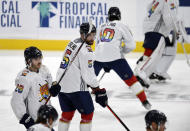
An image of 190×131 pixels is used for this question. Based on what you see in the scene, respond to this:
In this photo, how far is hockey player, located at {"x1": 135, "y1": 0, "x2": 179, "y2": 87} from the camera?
6809mm

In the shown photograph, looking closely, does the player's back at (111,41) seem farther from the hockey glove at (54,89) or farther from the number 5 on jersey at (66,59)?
the hockey glove at (54,89)

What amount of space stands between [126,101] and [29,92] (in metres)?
2.89

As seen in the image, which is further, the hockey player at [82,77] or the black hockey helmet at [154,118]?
the hockey player at [82,77]

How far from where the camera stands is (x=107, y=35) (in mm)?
5785

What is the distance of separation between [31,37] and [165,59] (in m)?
3.35

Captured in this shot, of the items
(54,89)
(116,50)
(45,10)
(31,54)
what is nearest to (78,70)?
(54,89)

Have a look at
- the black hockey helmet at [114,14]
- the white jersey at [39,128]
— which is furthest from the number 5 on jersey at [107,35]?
the white jersey at [39,128]

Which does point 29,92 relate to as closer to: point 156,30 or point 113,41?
point 113,41

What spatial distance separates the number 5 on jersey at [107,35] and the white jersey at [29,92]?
209 centimetres

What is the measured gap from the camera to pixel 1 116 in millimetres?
5602

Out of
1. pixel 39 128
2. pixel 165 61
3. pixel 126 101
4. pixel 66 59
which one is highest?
pixel 66 59

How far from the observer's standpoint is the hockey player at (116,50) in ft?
18.5

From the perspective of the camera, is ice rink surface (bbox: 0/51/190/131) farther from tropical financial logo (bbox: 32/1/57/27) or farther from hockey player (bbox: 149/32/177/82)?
tropical financial logo (bbox: 32/1/57/27)

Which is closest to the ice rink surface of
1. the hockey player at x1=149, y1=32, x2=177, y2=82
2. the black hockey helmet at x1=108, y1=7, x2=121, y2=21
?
the hockey player at x1=149, y1=32, x2=177, y2=82
